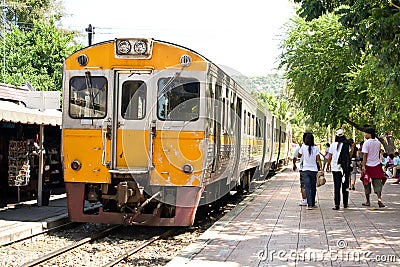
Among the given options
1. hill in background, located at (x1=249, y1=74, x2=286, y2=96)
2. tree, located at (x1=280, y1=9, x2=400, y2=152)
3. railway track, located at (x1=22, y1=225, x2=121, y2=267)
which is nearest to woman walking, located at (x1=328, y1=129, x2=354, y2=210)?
railway track, located at (x1=22, y1=225, x2=121, y2=267)

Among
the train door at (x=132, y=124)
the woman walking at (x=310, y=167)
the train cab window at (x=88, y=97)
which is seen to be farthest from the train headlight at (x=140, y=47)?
the woman walking at (x=310, y=167)

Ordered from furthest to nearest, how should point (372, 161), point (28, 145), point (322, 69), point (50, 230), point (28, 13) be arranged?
point (28, 13) → point (322, 69) → point (28, 145) → point (372, 161) → point (50, 230)

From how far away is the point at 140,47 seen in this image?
1030 centimetres

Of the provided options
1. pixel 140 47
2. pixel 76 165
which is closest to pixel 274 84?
pixel 140 47

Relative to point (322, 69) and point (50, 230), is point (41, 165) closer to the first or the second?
point (50, 230)

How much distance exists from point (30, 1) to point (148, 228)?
2735 cm

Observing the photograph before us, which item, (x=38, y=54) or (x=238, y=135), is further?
(x=38, y=54)

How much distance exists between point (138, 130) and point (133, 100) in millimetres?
558

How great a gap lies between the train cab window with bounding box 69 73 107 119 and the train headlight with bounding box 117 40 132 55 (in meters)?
0.58

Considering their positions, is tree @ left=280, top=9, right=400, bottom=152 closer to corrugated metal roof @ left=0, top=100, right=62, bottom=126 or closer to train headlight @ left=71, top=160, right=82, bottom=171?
corrugated metal roof @ left=0, top=100, right=62, bottom=126

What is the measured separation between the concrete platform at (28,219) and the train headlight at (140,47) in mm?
3612

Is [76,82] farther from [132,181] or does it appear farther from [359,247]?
[359,247]

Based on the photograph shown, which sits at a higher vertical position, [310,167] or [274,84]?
[274,84]

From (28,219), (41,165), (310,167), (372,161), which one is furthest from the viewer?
(41,165)
